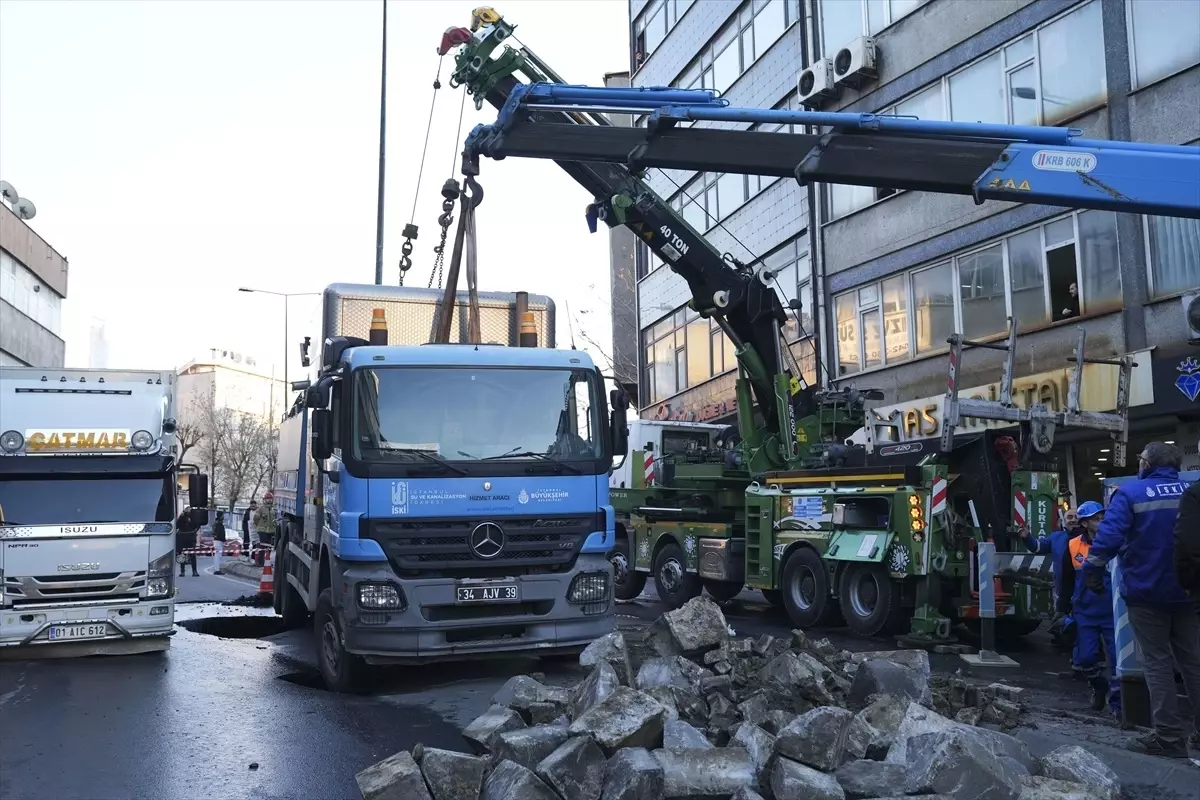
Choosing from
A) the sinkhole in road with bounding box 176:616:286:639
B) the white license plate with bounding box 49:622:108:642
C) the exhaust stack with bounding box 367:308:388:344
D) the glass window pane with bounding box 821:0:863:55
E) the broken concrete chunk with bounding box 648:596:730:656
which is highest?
the glass window pane with bounding box 821:0:863:55

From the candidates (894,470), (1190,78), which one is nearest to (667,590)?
(894,470)

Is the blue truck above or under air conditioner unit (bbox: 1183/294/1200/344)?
under

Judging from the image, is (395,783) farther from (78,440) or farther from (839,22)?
(839,22)

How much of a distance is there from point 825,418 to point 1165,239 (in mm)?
5667

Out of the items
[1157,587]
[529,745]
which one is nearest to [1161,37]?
[1157,587]

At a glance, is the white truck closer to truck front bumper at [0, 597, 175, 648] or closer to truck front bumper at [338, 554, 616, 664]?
truck front bumper at [0, 597, 175, 648]

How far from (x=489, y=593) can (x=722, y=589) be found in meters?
8.14

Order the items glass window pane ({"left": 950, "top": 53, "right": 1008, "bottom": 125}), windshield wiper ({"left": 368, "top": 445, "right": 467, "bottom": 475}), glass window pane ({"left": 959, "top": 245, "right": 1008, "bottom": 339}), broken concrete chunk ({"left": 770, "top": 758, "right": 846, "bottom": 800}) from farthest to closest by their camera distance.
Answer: glass window pane ({"left": 959, "top": 245, "right": 1008, "bottom": 339}) → glass window pane ({"left": 950, "top": 53, "right": 1008, "bottom": 125}) → windshield wiper ({"left": 368, "top": 445, "right": 467, "bottom": 475}) → broken concrete chunk ({"left": 770, "top": 758, "right": 846, "bottom": 800})

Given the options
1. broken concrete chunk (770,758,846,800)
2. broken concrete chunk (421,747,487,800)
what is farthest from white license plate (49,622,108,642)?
broken concrete chunk (770,758,846,800)

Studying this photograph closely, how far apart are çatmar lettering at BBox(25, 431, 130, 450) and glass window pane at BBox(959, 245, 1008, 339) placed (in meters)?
13.9

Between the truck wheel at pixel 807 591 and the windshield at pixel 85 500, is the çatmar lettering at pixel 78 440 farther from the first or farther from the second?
the truck wheel at pixel 807 591

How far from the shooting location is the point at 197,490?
41.7ft

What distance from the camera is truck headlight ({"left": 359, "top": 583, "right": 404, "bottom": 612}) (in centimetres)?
822

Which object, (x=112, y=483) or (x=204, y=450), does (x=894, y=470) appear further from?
(x=204, y=450)
